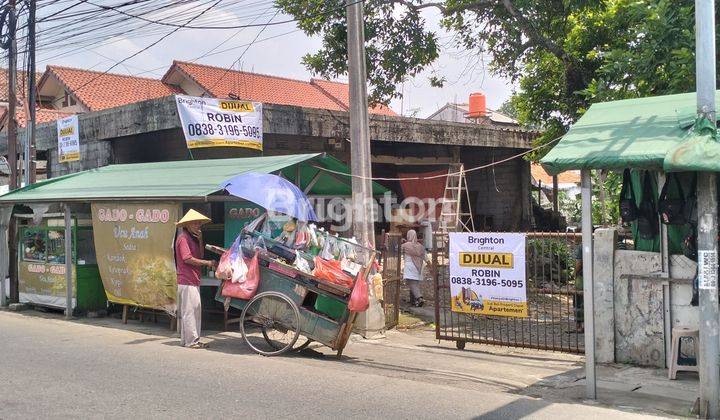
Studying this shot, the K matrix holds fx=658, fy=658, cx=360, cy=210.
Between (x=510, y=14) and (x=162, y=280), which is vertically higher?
(x=510, y=14)

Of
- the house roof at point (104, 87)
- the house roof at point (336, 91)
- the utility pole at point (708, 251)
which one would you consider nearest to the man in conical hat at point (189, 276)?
the utility pole at point (708, 251)

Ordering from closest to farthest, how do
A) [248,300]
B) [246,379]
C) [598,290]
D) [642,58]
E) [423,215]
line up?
[246,379] → [598,290] → [248,300] → [642,58] → [423,215]

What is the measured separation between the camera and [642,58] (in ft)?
31.5

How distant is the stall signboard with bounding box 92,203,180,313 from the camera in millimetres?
10438

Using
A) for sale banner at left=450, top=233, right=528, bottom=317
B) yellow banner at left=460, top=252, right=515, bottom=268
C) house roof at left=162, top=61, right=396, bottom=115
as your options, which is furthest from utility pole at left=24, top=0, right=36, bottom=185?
house roof at left=162, top=61, right=396, bottom=115

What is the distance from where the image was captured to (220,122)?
13.5 metres

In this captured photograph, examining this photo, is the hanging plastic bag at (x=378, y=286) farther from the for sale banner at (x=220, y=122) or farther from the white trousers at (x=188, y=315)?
the for sale banner at (x=220, y=122)

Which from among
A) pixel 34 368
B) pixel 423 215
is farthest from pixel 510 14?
pixel 34 368

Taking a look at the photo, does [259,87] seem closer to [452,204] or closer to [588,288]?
[452,204]

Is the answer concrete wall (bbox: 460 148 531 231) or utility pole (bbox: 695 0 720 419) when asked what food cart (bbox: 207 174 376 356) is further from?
concrete wall (bbox: 460 148 531 231)

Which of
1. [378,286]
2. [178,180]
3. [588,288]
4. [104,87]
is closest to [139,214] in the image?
[178,180]

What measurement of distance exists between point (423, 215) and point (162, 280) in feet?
32.8

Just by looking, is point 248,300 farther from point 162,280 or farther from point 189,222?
point 162,280

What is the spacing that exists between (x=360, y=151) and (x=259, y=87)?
2366cm
